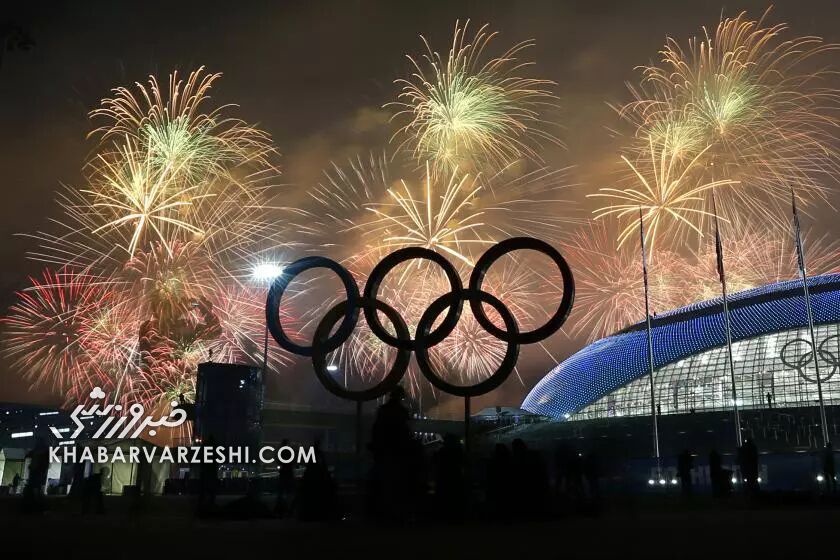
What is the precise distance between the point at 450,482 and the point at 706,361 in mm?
58468

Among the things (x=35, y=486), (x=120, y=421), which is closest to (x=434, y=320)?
(x=35, y=486)

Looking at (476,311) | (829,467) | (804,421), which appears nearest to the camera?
(829,467)

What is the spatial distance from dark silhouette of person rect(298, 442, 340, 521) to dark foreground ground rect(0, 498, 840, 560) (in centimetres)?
65

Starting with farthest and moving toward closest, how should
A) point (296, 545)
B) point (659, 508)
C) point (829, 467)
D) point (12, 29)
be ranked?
point (829, 467), point (659, 508), point (12, 29), point (296, 545)

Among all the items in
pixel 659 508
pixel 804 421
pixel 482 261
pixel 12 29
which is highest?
pixel 12 29

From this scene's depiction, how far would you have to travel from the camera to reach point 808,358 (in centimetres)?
6097

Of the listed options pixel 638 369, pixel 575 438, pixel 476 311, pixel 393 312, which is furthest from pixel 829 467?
pixel 638 369

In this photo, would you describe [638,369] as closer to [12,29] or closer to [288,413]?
[288,413]

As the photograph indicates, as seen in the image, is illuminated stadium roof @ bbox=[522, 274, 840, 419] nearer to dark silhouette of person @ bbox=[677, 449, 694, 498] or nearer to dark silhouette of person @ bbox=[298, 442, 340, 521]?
dark silhouette of person @ bbox=[677, 449, 694, 498]

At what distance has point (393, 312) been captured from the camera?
2575 cm

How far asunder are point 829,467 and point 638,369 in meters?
49.5

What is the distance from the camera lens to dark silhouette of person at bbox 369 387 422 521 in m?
14.7

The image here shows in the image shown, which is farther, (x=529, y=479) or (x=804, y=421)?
(x=804, y=421)

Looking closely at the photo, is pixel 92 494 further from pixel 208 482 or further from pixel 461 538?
pixel 461 538
